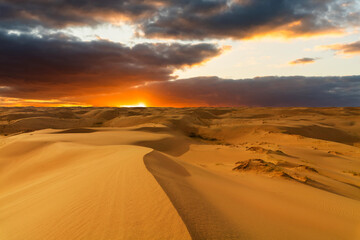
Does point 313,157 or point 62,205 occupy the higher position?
point 62,205

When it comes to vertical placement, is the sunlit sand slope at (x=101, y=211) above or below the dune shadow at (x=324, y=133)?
above

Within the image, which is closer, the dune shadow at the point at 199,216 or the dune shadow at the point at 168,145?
the dune shadow at the point at 199,216

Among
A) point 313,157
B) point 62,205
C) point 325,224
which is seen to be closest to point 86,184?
point 62,205

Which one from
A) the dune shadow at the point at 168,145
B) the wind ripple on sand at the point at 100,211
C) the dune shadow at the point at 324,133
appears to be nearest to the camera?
the wind ripple on sand at the point at 100,211

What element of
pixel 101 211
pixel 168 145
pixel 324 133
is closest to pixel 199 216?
pixel 101 211

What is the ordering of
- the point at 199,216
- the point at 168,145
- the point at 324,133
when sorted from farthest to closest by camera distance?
1. the point at 324,133
2. the point at 168,145
3. the point at 199,216

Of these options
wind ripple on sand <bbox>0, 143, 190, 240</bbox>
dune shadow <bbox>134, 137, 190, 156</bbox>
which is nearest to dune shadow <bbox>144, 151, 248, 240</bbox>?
wind ripple on sand <bbox>0, 143, 190, 240</bbox>

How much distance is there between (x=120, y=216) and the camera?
1902mm

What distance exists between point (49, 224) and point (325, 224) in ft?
9.46

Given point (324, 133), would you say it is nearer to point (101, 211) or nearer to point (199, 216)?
point (199, 216)

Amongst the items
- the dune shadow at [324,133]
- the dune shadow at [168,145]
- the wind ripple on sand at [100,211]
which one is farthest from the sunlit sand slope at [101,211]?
the dune shadow at [324,133]

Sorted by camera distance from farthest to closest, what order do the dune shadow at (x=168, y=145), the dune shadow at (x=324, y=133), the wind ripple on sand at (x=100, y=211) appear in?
the dune shadow at (x=324, y=133) < the dune shadow at (x=168, y=145) < the wind ripple on sand at (x=100, y=211)

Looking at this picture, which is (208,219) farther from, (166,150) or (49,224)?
(166,150)

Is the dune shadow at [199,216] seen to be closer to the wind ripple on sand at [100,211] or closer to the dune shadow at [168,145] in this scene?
the wind ripple on sand at [100,211]
